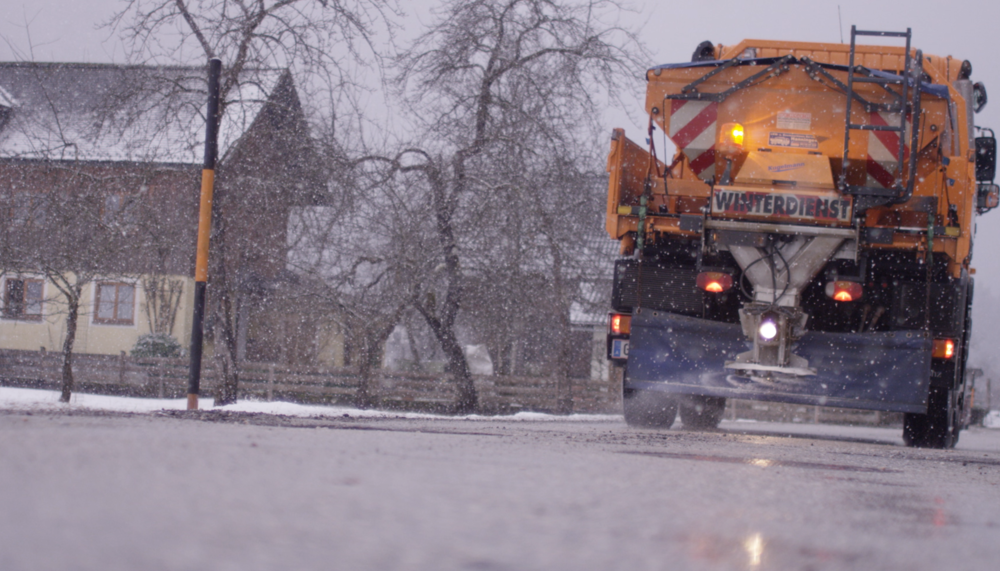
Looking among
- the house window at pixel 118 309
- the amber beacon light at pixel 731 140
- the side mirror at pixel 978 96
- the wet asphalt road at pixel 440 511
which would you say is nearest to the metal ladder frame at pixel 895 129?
the amber beacon light at pixel 731 140

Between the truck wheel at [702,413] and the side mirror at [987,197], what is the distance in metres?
3.10

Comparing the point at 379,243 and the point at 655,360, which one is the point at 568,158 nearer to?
the point at 379,243

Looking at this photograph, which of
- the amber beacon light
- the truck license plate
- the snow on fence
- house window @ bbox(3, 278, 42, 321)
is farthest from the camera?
the snow on fence

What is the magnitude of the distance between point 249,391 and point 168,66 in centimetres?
777

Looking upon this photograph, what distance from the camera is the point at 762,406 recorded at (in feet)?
90.6

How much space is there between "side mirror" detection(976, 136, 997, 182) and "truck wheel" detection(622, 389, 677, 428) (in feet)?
11.7

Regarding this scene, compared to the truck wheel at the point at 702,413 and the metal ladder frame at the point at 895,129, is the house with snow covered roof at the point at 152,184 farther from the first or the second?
the metal ladder frame at the point at 895,129

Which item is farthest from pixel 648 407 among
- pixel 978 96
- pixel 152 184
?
pixel 152 184

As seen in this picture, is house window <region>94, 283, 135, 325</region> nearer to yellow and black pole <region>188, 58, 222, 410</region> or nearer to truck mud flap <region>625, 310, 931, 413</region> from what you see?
yellow and black pole <region>188, 58, 222, 410</region>

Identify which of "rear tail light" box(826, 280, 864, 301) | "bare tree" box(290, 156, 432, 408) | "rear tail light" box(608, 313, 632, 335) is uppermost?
"bare tree" box(290, 156, 432, 408)

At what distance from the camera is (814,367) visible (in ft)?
24.9

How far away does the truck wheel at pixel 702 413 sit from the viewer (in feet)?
33.5

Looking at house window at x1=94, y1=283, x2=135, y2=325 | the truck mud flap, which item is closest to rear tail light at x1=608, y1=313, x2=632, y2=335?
the truck mud flap

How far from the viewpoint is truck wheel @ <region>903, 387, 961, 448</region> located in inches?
313
